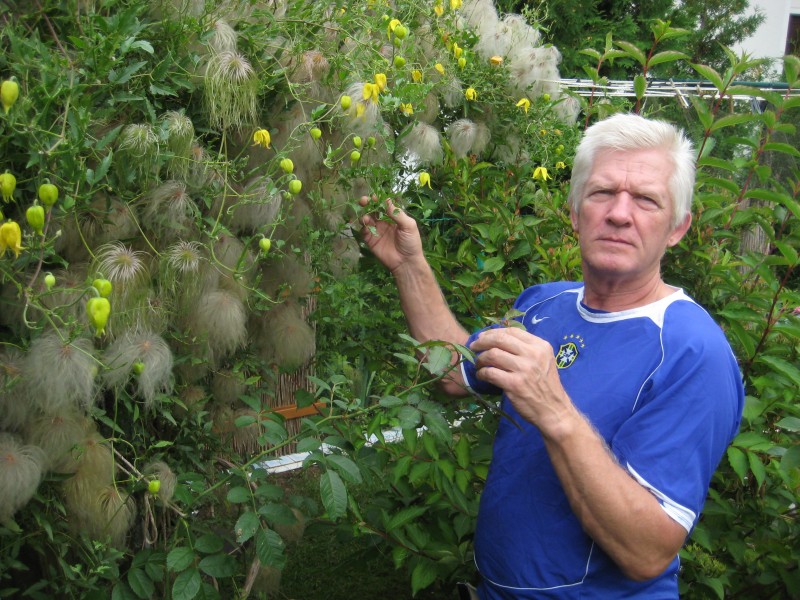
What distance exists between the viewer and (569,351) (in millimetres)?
1575

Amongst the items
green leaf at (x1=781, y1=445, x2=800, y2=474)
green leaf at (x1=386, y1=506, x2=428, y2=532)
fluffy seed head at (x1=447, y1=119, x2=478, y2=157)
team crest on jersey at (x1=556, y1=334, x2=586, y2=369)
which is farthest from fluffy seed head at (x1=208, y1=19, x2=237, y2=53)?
green leaf at (x1=781, y1=445, x2=800, y2=474)

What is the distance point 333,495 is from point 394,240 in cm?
74

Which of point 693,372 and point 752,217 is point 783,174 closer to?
point 752,217

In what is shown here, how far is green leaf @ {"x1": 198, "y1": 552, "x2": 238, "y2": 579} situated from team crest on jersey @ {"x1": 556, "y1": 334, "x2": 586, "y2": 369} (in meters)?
0.74

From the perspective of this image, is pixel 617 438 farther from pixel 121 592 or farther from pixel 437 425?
pixel 121 592

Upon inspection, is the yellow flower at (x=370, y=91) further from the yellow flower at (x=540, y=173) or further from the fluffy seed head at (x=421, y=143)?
the yellow flower at (x=540, y=173)

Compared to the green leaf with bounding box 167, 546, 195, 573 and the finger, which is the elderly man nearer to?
the finger

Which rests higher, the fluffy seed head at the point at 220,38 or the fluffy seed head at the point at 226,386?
the fluffy seed head at the point at 220,38

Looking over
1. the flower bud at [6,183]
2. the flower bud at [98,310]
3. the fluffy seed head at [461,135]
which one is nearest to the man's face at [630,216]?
the fluffy seed head at [461,135]

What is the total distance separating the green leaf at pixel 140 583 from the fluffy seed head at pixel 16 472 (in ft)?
1.05

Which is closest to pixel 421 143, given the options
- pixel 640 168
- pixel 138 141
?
pixel 640 168

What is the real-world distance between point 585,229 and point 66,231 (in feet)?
3.02

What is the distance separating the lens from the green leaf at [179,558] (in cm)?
152

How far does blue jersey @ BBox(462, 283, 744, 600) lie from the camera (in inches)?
53.2
